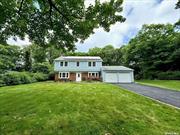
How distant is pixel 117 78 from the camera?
29688 mm

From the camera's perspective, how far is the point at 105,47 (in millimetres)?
50531

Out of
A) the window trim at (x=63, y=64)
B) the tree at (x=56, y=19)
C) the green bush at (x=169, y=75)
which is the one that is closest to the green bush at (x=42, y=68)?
the window trim at (x=63, y=64)

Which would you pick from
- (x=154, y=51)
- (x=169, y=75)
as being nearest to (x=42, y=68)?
(x=154, y=51)

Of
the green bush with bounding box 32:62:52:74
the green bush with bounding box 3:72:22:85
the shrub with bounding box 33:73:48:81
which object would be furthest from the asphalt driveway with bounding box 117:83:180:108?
the green bush with bounding box 32:62:52:74

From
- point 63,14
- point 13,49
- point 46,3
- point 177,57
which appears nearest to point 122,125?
point 63,14

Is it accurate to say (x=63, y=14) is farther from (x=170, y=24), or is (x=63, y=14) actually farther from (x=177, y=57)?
(x=170, y=24)

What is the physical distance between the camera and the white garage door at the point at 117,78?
29461 millimetres

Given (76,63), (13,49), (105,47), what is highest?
(105,47)

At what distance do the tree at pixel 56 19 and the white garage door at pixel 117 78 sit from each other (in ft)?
73.6

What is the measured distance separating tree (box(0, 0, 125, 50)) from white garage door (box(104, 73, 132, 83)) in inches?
883

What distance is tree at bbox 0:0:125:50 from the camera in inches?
222

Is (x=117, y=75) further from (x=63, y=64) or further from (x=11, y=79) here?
(x=11, y=79)

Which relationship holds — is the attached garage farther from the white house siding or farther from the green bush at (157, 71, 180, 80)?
the green bush at (157, 71, 180, 80)

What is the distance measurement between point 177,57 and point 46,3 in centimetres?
3127
